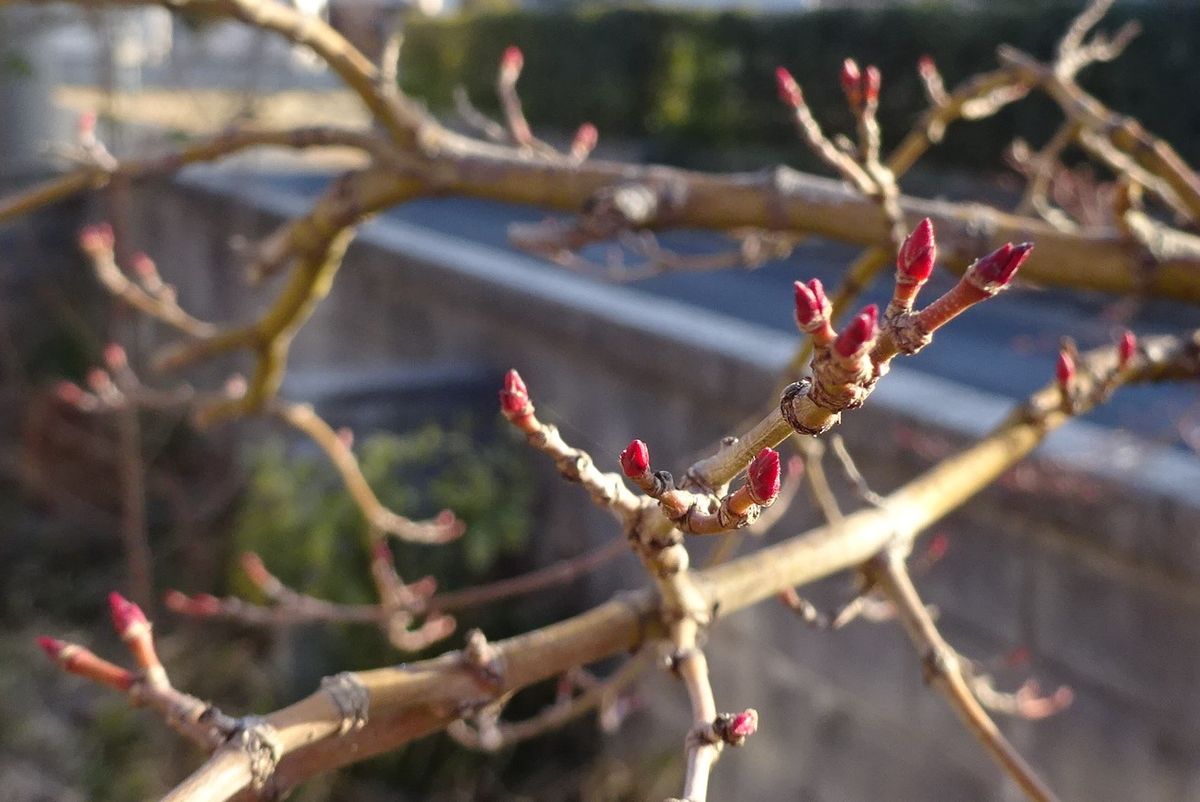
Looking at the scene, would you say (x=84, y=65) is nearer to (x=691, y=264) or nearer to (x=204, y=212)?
(x=204, y=212)

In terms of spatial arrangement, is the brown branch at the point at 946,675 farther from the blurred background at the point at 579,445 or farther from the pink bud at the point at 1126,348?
the blurred background at the point at 579,445

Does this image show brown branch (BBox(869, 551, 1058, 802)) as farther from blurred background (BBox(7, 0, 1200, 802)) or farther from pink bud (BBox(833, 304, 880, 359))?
pink bud (BBox(833, 304, 880, 359))

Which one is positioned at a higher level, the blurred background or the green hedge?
the green hedge

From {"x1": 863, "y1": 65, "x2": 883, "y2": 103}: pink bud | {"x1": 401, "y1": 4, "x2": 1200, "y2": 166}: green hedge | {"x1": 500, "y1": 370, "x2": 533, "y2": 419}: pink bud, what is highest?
{"x1": 401, "y1": 4, "x2": 1200, "y2": 166}: green hedge

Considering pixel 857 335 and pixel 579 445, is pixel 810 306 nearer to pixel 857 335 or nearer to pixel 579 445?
pixel 857 335

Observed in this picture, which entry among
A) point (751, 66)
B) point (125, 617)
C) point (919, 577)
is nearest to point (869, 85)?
point (125, 617)

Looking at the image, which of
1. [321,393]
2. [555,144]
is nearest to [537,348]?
[321,393]

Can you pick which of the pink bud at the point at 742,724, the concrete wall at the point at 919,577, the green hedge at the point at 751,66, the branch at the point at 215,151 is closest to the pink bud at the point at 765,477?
the pink bud at the point at 742,724

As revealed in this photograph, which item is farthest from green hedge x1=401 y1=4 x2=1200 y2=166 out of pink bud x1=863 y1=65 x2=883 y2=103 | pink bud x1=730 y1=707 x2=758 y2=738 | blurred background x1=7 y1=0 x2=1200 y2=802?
pink bud x1=730 y1=707 x2=758 y2=738
